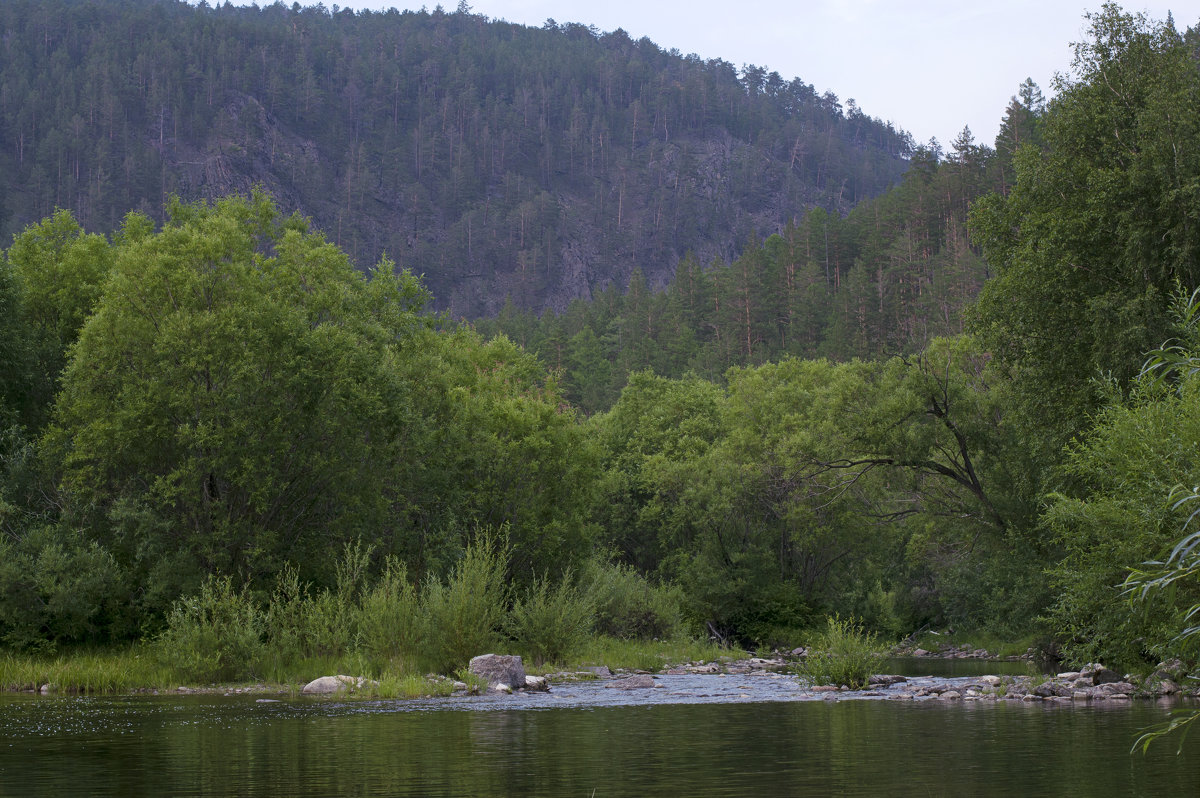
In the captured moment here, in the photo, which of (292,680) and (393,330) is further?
(393,330)

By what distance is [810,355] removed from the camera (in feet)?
365

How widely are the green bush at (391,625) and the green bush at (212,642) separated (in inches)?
124

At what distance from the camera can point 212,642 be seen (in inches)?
1201

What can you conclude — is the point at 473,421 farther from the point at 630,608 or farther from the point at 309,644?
the point at 309,644

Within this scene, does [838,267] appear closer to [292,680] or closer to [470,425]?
[470,425]

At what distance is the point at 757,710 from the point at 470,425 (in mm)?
25909

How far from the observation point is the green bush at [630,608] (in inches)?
1861

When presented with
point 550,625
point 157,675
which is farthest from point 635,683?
point 157,675

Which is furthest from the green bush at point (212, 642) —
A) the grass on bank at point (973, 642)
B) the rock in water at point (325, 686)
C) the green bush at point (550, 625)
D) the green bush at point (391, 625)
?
the grass on bank at point (973, 642)

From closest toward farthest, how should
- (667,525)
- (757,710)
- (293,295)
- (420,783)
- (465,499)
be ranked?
(420,783) < (757,710) < (293,295) < (465,499) < (667,525)

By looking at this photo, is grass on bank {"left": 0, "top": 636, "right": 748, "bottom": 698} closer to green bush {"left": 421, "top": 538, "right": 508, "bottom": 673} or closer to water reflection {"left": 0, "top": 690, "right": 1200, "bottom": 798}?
green bush {"left": 421, "top": 538, "right": 508, "bottom": 673}

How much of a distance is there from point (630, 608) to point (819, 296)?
74.7 m

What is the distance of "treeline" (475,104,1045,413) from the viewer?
103 m

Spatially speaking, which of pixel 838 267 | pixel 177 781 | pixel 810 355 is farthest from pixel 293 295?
pixel 838 267
